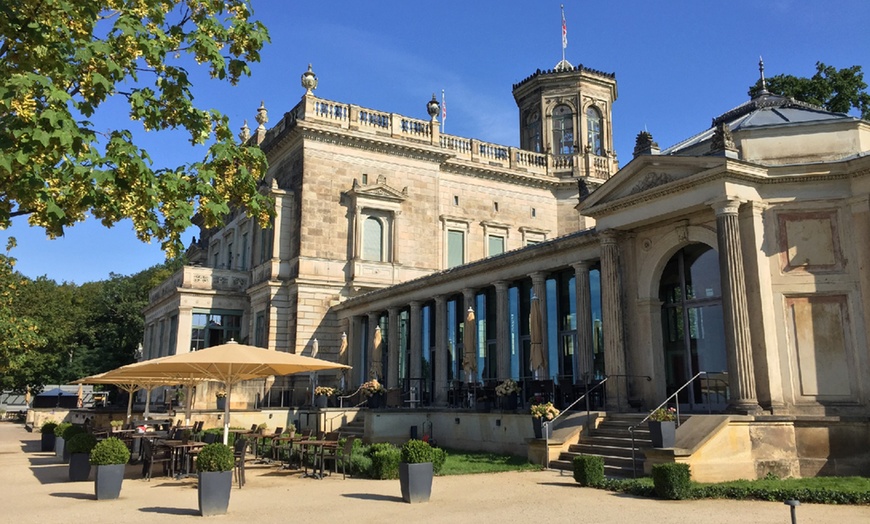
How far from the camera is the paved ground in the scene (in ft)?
34.3

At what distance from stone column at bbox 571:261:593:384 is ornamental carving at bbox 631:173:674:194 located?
11.7 ft

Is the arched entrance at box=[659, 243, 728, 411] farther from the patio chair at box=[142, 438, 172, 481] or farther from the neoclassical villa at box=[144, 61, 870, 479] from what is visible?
the patio chair at box=[142, 438, 172, 481]

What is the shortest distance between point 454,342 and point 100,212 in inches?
773

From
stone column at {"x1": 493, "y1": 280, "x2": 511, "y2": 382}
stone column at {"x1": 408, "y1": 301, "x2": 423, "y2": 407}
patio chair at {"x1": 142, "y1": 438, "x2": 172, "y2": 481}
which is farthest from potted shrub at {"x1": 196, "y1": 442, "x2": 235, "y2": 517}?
stone column at {"x1": 408, "y1": 301, "x2": 423, "y2": 407}

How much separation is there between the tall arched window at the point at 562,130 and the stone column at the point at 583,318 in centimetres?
2469

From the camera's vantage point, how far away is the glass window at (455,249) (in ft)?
128

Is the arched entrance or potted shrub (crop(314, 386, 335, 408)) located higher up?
the arched entrance

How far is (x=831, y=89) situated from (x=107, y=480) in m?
37.3

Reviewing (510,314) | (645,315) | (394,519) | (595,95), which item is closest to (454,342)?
(510,314)

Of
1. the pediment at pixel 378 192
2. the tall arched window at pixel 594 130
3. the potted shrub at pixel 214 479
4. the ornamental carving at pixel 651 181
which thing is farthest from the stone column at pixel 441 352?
the tall arched window at pixel 594 130

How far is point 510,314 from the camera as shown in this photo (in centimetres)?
2505

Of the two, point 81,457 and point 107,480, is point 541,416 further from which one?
point 81,457

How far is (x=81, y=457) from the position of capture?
15516 mm

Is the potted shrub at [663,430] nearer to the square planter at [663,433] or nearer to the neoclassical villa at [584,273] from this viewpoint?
Result: the square planter at [663,433]
